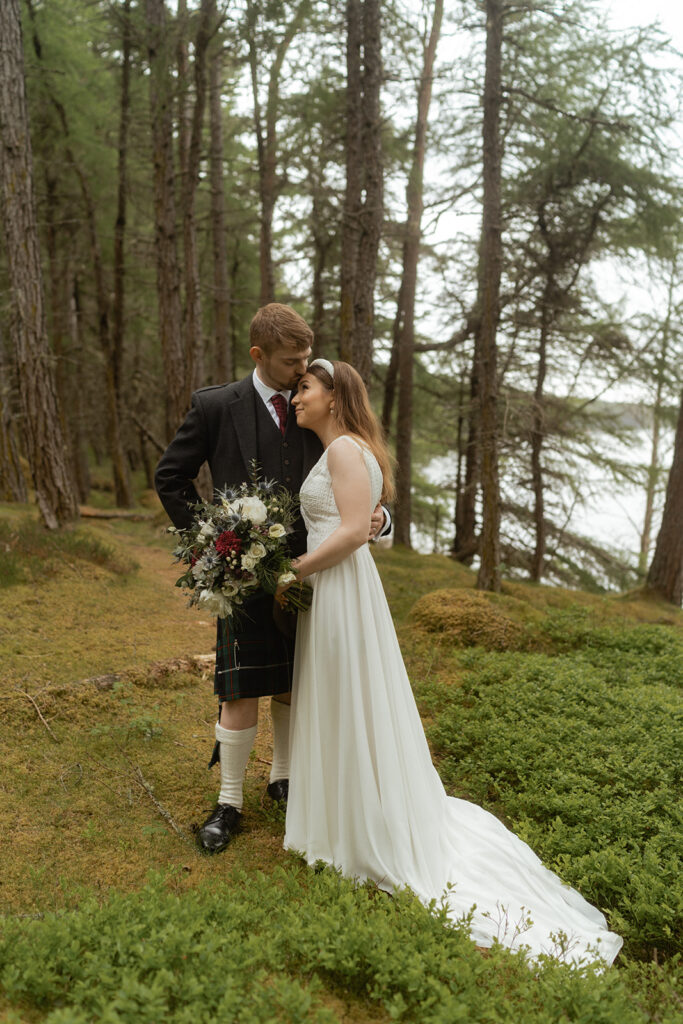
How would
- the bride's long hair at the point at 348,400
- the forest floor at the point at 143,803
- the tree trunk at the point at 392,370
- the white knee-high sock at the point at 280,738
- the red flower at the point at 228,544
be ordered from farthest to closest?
the tree trunk at the point at 392,370, the white knee-high sock at the point at 280,738, the bride's long hair at the point at 348,400, the red flower at the point at 228,544, the forest floor at the point at 143,803

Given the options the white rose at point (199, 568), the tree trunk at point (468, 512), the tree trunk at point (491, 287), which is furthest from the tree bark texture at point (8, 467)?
the white rose at point (199, 568)

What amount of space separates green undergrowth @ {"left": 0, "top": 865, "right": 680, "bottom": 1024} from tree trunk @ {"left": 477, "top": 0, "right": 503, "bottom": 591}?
6.35 meters

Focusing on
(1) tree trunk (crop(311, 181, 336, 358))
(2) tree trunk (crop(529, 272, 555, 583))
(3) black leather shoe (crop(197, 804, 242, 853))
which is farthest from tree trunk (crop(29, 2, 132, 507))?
(3) black leather shoe (crop(197, 804, 242, 853))

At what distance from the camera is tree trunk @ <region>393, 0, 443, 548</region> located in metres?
13.1

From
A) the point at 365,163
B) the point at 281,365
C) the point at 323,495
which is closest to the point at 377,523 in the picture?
the point at 323,495

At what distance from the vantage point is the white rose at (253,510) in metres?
3.40

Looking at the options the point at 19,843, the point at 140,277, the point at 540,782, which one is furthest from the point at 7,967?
the point at 140,277

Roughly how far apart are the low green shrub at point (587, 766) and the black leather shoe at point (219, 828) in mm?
1615

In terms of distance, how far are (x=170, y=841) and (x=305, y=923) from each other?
1217mm

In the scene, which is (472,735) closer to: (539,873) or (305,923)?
(539,873)

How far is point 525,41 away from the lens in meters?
11.2

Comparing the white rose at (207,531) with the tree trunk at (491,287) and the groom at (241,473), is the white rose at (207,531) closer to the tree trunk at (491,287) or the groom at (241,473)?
the groom at (241,473)

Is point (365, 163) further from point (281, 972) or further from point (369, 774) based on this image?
point (281, 972)

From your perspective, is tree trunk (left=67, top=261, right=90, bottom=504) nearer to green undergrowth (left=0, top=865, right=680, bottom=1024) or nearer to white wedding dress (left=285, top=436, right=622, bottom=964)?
white wedding dress (left=285, top=436, right=622, bottom=964)
